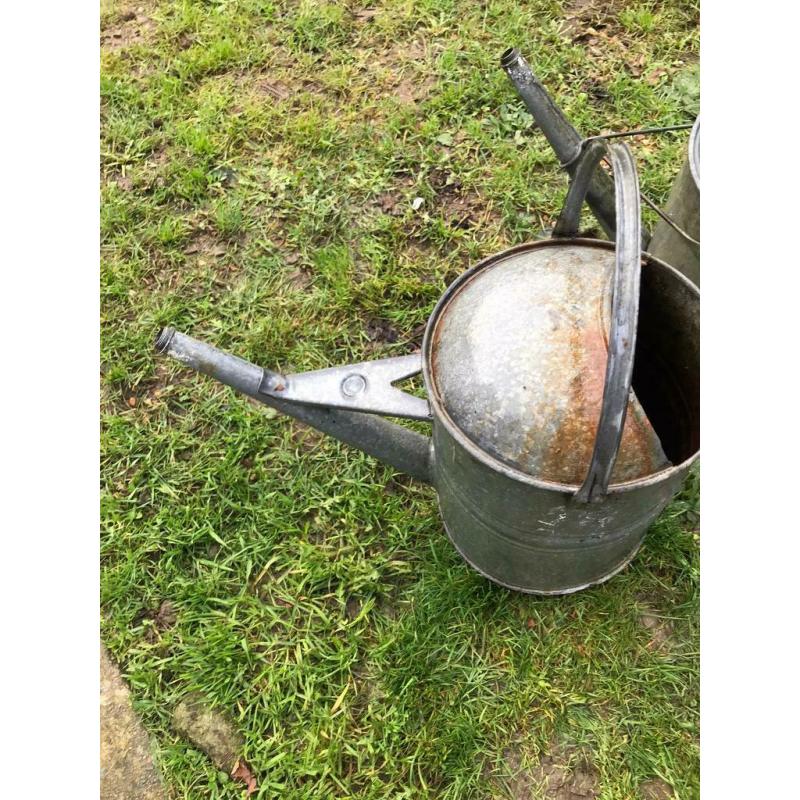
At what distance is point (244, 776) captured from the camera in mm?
1962

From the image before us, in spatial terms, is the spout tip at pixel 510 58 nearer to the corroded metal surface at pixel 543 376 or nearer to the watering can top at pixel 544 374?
the watering can top at pixel 544 374

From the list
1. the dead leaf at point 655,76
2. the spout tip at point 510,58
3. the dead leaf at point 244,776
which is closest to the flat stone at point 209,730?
the dead leaf at point 244,776

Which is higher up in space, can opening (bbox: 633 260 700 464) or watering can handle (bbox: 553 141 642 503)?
watering can handle (bbox: 553 141 642 503)

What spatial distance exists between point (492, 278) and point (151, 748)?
1.72 metres

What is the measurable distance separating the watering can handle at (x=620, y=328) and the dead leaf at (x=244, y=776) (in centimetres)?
137

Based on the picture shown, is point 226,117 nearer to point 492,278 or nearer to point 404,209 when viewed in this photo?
point 404,209

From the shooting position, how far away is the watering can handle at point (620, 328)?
3.64 ft

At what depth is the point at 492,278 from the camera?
1603mm

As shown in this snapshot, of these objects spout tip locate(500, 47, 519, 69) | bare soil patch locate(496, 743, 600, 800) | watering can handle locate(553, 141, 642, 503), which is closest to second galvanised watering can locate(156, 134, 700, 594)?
watering can handle locate(553, 141, 642, 503)

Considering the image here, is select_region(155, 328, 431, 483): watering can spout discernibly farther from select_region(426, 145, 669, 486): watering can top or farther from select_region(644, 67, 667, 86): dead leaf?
select_region(644, 67, 667, 86): dead leaf

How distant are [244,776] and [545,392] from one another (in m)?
1.47

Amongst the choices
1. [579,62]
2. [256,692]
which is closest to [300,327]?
[256,692]

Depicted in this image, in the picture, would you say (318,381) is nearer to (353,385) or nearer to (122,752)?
(353,385)

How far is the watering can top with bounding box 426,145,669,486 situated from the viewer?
139 cm
